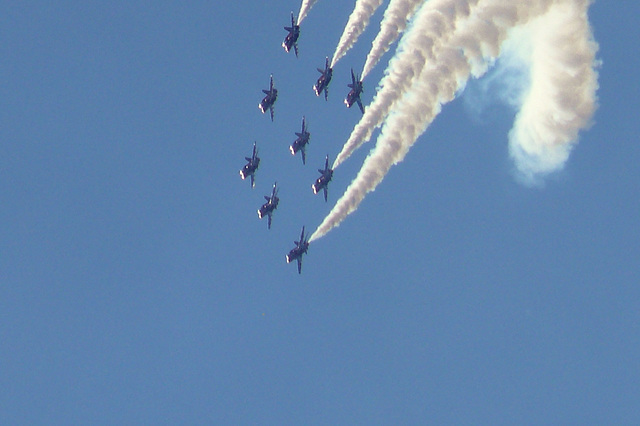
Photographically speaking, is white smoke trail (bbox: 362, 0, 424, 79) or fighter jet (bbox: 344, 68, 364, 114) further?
fighter jet (bbox: 344, 68, 364, 114)

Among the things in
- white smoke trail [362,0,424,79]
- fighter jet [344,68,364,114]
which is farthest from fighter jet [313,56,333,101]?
white smoke trail [362,0,424,79]

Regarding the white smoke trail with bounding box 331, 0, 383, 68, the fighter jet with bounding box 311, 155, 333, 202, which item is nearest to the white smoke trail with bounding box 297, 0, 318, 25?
the white smoke trail with bounding box 331, 0, 383, 68

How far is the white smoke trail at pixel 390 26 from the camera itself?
5709 centimetres

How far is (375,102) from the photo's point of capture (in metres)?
61.5

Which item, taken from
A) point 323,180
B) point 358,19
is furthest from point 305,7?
point 323,180

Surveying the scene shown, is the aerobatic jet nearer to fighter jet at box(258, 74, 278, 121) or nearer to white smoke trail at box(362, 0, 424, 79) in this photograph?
fighter jet at box(258, 74, 278, 121)

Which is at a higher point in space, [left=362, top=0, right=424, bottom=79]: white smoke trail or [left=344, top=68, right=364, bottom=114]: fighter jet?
[left=344, top=68, right=364, bottom=114]: fighter jet

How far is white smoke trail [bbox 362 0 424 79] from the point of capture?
57.1 metres

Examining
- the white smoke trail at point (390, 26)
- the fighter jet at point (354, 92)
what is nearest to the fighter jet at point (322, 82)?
the fighter jet at point (354, 92)

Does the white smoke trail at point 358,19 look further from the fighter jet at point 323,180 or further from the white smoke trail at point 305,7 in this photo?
the fighter jet at point 323,180

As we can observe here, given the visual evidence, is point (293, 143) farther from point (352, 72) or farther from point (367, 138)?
point (367, 138)

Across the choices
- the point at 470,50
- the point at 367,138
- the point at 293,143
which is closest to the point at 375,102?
the point at 367,138

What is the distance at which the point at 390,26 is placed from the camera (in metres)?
57.7

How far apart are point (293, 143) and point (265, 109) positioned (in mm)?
2500
